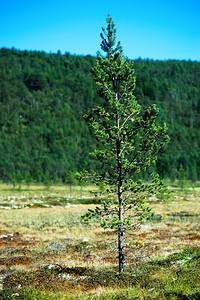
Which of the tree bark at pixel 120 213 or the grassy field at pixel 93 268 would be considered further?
the tree bark at pixel 120 213

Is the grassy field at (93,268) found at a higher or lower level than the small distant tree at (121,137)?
lower

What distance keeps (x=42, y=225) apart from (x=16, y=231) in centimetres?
469

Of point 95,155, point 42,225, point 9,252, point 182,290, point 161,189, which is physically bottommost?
point 42,225

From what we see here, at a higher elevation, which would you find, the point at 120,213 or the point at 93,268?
the point at 120,213

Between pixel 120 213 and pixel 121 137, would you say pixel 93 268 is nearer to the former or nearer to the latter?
pixel 120 213

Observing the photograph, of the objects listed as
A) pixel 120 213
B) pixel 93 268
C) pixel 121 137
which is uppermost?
pixel 121 137

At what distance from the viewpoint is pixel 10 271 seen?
14398mm

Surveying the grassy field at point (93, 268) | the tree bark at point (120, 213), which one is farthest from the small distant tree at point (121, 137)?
the grassy field at point (93, 268)

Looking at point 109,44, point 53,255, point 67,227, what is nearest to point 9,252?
point 53,255

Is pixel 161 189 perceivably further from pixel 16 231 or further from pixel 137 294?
pixel 16 231

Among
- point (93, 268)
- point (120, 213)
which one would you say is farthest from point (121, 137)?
point (93, 268)

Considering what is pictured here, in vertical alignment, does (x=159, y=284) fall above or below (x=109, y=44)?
below

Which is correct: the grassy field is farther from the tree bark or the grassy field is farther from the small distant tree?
the small distant tree

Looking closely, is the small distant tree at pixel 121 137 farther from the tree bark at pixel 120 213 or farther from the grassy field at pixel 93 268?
the grassy field at pixel 93 268
